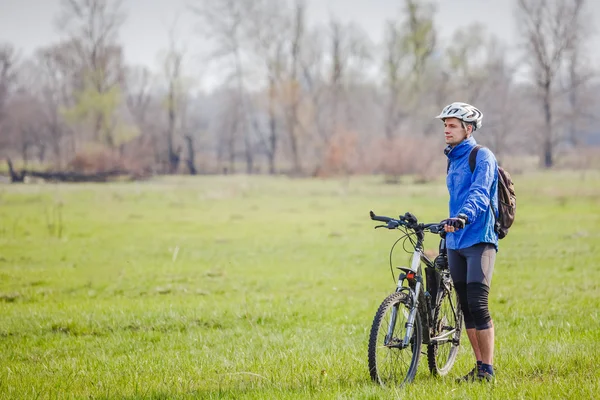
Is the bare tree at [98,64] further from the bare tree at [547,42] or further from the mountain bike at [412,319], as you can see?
the mountain bike at [412,319]

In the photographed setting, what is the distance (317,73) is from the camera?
2443 inches

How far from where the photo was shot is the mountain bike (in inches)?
209

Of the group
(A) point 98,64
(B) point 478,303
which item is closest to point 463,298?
(B) point 478,303

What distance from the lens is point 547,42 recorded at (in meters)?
55.3

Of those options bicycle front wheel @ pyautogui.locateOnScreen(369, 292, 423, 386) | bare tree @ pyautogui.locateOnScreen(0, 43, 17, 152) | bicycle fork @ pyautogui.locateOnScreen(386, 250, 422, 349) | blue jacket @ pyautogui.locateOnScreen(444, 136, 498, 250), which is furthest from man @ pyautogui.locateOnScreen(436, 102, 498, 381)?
bare tree @ pyautogui.locateOnScreen(0, 43, 17, 152)

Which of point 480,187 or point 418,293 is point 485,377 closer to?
point 418,293

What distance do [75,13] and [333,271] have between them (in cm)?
4077

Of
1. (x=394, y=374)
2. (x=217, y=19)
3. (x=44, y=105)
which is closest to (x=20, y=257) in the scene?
(x=394, y=374)

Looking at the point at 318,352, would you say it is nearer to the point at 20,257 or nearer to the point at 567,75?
the point at 20,257

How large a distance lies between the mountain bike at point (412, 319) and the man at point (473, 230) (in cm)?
24

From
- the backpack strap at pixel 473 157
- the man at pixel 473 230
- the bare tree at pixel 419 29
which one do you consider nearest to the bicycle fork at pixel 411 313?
the man at pixel 473 230

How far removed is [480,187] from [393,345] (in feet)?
4.98

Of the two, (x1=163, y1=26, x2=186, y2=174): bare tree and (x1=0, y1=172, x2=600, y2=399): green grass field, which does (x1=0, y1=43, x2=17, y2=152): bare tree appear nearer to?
(x1=0, y1=172, x2=600, y2=399): green grass field

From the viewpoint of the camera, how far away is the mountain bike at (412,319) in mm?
5301
